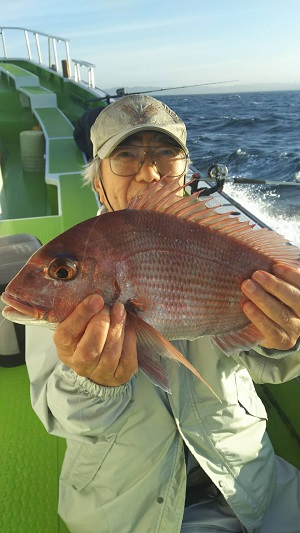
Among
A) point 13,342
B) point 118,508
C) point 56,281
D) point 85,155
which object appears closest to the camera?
point 56,281

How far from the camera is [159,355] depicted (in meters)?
1.59

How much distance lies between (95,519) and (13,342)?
1647 millimetres

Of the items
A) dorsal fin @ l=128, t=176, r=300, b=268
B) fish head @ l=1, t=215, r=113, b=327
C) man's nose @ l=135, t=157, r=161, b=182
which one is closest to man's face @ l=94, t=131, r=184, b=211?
man's nose @ l=135, t=157, r=161, b=182

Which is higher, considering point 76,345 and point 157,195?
point 157,195

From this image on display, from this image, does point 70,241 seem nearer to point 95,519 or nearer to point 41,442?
point 95,519

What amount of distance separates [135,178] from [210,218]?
68 cm

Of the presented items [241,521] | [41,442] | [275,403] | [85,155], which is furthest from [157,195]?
[85,155]

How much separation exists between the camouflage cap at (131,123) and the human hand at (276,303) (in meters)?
1.00

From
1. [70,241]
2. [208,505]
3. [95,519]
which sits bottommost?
[208,505]

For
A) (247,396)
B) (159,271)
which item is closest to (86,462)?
(247,396)

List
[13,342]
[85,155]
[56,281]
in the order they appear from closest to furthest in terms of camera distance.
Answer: [56,281], [13,342], [85,155]

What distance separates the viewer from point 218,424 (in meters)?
1.82

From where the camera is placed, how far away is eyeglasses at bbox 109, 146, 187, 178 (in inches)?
84.8

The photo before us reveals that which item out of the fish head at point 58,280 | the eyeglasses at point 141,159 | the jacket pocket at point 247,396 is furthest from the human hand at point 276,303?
the eyeglasses at point 141,159
